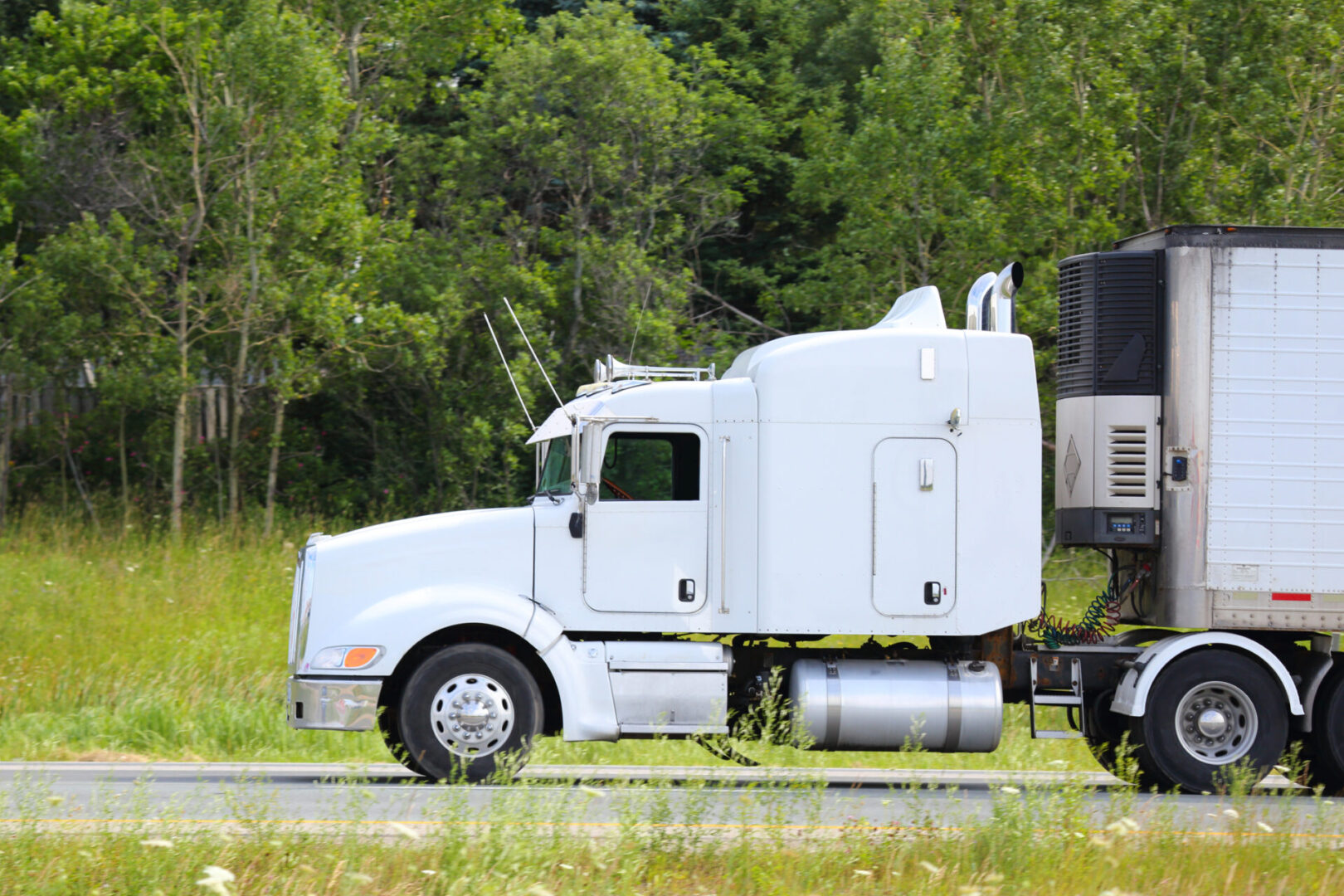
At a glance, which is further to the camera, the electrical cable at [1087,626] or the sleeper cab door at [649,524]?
the electrical cable at [1087,626]

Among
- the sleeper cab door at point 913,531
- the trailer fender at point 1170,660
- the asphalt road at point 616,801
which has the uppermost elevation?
the sleeper cab door at point 913,531

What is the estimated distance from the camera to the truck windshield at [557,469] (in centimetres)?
1006

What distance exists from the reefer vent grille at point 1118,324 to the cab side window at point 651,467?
2.91 meters

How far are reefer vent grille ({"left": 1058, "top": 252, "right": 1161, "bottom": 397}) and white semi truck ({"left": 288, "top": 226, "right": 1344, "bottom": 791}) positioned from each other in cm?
3

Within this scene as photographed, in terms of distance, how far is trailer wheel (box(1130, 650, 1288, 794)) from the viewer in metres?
9.76

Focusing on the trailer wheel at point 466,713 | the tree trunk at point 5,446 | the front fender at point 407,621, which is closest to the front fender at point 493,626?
the front fender at point 407,621

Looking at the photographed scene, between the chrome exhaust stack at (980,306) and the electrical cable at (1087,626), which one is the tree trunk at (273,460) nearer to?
the chrome exhaust stack at (980,306)

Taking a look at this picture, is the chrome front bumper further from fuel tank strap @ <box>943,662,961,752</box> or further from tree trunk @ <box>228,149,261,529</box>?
tree trunk @ <box>228,149,261,529</box>

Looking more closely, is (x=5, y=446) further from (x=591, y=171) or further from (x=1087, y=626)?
(x=1087, y=626)

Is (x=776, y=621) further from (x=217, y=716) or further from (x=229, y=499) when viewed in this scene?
(x=229, y=499)

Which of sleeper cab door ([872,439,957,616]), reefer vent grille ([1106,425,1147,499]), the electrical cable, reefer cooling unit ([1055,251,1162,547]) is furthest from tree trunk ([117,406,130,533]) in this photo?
reefer vent grille ([1106,425,1147,499])

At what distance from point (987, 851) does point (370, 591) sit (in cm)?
438

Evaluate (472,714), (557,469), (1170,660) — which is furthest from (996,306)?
(472,714)

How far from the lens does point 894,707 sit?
376 inches
